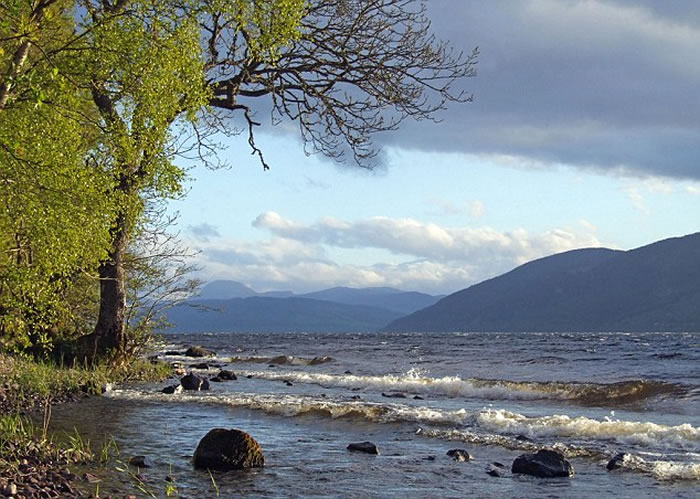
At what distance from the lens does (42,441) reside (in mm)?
13375

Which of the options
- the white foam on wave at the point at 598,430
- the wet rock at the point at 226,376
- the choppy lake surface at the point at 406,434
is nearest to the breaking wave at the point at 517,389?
the choppy lake surface at the point at 406,434

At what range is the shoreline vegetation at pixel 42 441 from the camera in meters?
10.9

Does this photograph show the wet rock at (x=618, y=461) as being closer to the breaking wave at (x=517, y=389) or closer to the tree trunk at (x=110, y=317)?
the breaking wave at (x=517, y=389)

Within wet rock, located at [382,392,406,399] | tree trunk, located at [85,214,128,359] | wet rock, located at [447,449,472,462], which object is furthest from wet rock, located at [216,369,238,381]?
wet rock, located at [447,449,472,462]

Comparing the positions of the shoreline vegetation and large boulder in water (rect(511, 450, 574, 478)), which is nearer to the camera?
the shoreline vegetation

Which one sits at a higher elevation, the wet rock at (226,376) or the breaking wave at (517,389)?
the wet rock at (226,376)

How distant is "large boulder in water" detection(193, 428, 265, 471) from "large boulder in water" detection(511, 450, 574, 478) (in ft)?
16.2

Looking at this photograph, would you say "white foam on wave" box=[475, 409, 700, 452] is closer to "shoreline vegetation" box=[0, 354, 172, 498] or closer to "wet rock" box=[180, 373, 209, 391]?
"shoreline vegetation" box=[0, 354, 172, 498]

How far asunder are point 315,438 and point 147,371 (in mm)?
13054

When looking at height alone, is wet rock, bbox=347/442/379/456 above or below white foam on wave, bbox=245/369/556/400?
above

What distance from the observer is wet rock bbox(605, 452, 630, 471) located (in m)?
14.6

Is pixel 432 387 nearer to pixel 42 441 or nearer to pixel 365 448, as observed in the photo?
pixel 365 448

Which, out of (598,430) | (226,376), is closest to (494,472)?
(598,430)

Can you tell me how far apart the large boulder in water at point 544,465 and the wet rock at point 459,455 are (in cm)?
124
